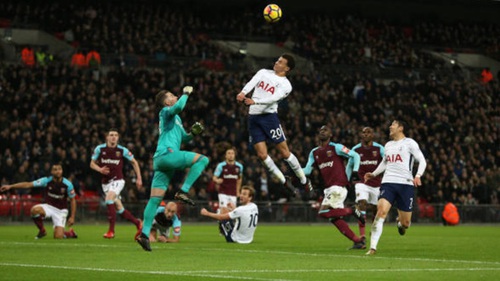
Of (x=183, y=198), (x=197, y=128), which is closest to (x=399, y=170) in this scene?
(x=197, y=128)

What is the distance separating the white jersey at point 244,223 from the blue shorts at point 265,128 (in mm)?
4571

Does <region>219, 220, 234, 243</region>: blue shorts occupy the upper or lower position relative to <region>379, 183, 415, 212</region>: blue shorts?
lower

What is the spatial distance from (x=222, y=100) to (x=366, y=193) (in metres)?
18.4

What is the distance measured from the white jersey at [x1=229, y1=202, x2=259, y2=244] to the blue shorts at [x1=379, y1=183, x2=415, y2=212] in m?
4.26

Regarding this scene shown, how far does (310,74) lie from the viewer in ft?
149

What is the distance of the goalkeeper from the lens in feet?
50.0

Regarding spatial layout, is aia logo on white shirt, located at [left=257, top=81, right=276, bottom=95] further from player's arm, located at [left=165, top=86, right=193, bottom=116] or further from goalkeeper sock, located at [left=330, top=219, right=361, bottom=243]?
goalkeeper sock, located at [left=330, top=219, right=361, bottom=243]

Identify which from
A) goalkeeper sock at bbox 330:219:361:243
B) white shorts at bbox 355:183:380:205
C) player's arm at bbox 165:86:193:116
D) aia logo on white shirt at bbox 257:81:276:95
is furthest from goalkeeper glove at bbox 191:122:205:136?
white shorts at bbox 355:183:380:205

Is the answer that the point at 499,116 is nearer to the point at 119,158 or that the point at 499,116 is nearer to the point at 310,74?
the point at 310,74

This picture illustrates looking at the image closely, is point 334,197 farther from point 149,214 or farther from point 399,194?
point 149,214

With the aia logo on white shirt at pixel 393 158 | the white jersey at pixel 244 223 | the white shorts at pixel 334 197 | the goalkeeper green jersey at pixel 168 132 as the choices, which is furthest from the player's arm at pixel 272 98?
the white jersey at pixel 244 223

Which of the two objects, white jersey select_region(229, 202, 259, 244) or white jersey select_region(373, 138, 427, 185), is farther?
white jersey select_region(229, 202, 259, 244)

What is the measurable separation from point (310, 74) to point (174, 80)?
870 cm

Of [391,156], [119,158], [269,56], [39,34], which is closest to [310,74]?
[269,56]
